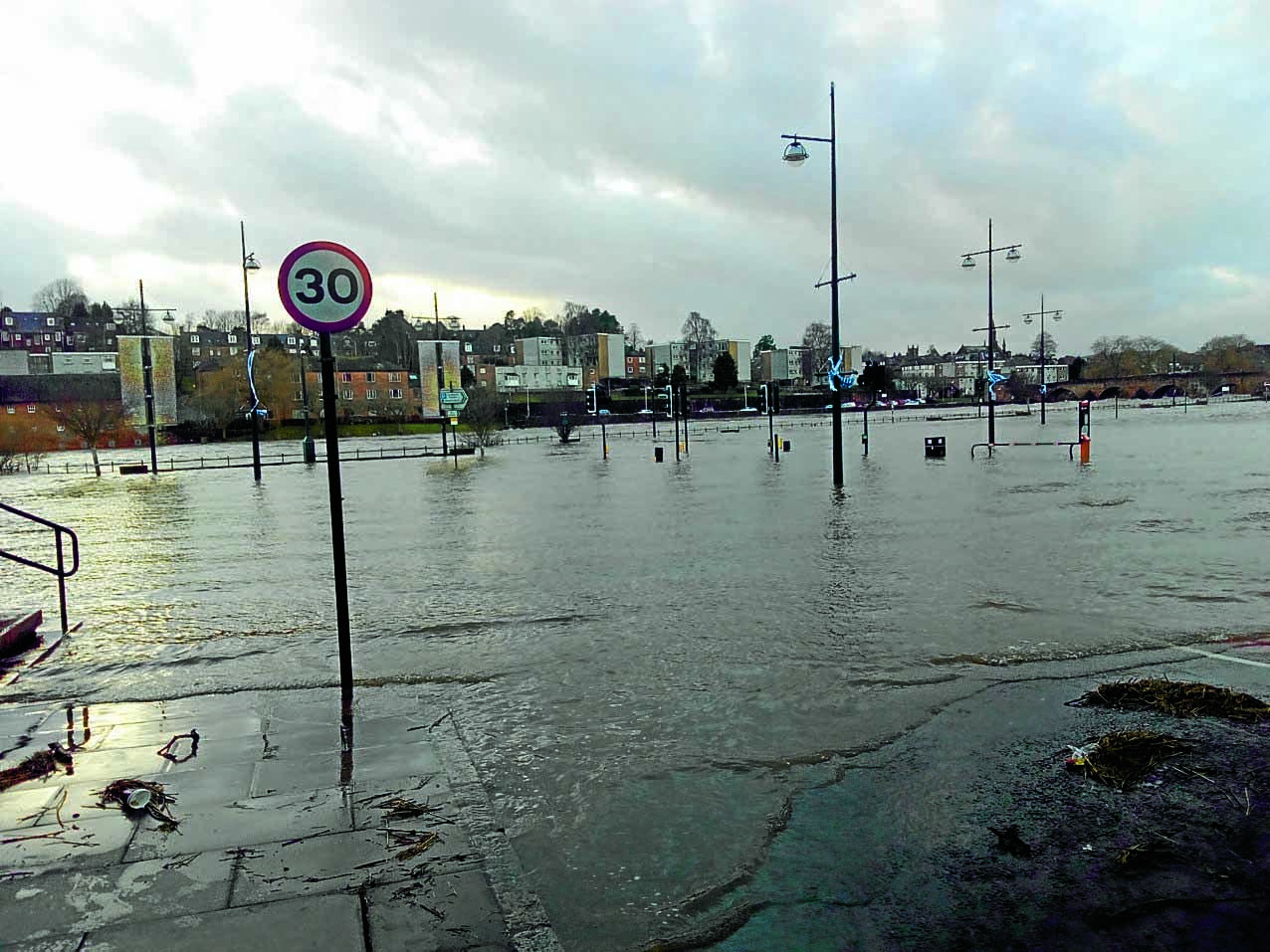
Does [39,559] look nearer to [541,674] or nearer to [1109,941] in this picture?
[541,674]

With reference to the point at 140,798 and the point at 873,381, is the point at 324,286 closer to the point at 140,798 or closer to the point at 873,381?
the point at 140,798

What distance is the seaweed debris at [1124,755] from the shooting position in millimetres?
4844

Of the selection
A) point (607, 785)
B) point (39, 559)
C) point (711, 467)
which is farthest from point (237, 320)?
point (607, 785)

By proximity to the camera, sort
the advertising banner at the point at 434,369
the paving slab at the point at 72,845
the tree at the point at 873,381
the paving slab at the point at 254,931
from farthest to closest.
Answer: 1. the tree at the point at 873,381
2. the advertising banner at the point at 434,369
3. the paving slab at the point at 72,845
4. the paving slab at the point at 254,931

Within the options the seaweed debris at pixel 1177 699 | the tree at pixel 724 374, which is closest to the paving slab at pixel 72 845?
the seaweed debris at pixel 1177 699

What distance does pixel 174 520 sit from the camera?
20578 millimetres

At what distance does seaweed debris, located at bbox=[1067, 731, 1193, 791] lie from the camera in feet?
15.9

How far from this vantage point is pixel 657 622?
29.3ft

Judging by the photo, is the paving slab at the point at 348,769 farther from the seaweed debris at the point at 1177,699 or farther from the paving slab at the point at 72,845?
the seaweed debris at the point at 1177,699

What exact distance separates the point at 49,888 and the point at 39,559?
42.1ft

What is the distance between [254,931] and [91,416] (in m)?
56.1

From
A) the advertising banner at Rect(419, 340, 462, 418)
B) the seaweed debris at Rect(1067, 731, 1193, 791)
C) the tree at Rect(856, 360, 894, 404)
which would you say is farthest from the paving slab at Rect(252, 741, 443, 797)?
the tree at Rect(856, 360, 894, 404)

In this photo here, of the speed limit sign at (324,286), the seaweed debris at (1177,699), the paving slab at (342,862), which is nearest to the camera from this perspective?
the paving slab at (342,862)

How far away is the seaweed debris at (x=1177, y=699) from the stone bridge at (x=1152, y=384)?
475 ft
